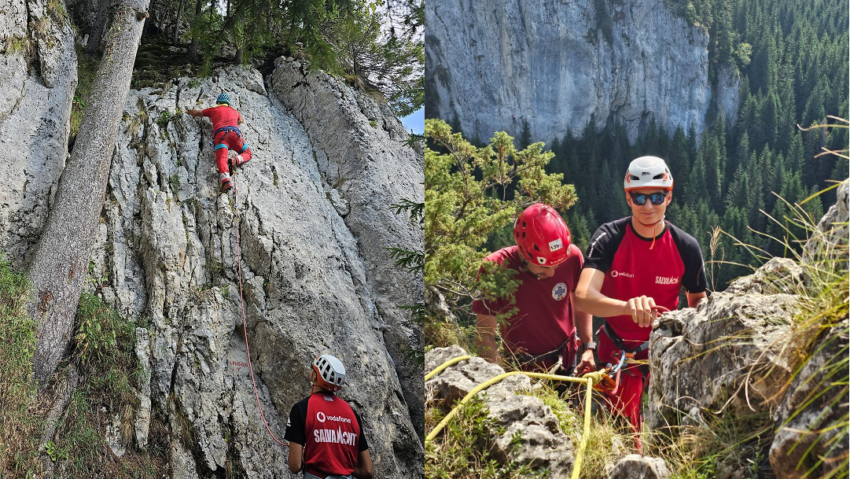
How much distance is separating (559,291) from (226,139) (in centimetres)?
391

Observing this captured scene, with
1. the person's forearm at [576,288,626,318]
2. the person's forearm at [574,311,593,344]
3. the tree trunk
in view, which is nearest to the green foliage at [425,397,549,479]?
the person's forearm at [574,311,593,344]

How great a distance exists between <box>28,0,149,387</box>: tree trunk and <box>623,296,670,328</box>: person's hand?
12.1 feet

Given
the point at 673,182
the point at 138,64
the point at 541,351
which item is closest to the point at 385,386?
the point at 541,351

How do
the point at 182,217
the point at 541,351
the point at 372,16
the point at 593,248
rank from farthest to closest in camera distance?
1. the point at 372,16
2. the point at 182,217
3. the point at 541,351
4. the point at 593,248

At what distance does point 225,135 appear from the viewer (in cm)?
561

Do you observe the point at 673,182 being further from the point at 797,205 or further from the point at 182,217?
the point at 182,217

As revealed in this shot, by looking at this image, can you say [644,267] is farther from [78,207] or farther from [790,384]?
[78,207]

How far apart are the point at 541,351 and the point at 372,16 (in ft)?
15.1

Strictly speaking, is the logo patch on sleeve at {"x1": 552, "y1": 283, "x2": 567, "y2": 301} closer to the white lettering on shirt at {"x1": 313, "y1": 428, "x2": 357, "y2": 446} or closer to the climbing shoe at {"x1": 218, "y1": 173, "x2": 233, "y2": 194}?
the white lettering on shirt at {"x1": 313, "y1": 428, "x2": 357, "y2": 446}

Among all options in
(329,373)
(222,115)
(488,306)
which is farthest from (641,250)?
(222,115)

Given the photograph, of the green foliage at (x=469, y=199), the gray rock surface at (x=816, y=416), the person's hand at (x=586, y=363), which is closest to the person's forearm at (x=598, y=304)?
the person's hand at (x=586, y=363)

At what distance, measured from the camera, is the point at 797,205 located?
1.93 metres

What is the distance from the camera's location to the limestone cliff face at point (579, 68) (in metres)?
2.48

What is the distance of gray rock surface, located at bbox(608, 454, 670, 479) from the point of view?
1.86 meters
